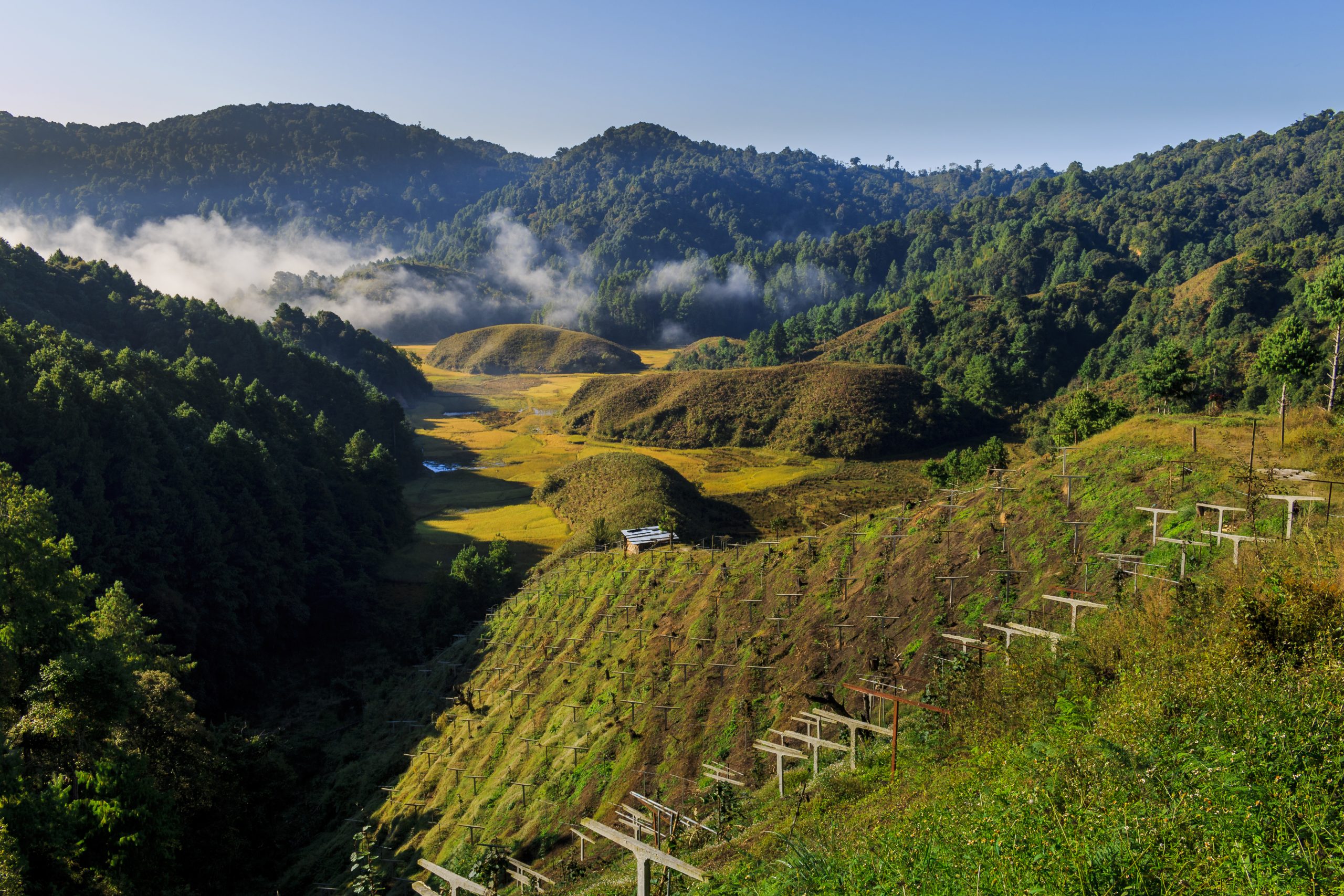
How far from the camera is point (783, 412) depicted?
8475cm

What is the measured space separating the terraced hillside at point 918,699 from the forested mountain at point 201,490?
10.6 meters

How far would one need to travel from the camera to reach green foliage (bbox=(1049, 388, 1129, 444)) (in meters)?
42.7

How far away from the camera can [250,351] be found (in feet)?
271

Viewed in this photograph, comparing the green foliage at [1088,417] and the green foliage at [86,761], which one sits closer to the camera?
the green foliage at [86,761]

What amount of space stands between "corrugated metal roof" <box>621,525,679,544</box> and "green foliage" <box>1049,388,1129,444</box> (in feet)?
76.0

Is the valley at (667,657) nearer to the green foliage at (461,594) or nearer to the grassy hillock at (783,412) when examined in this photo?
the green foliage at (461,594)

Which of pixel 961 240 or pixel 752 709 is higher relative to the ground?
pixel 961 240

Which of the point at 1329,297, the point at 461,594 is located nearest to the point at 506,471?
the point at 461,594

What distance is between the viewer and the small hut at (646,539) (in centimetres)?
3641

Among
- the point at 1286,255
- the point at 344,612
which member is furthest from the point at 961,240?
the point at 344,612

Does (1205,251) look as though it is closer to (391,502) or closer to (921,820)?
(391,502)

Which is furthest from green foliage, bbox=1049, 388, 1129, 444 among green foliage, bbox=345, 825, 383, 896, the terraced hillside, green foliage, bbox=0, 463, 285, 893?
green foliage, bbox=0, 463, 285, 893

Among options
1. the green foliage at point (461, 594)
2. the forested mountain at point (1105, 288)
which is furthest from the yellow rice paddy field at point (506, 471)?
the forested mountain at point (1105, 288)

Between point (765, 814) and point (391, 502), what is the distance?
52.0 meters
